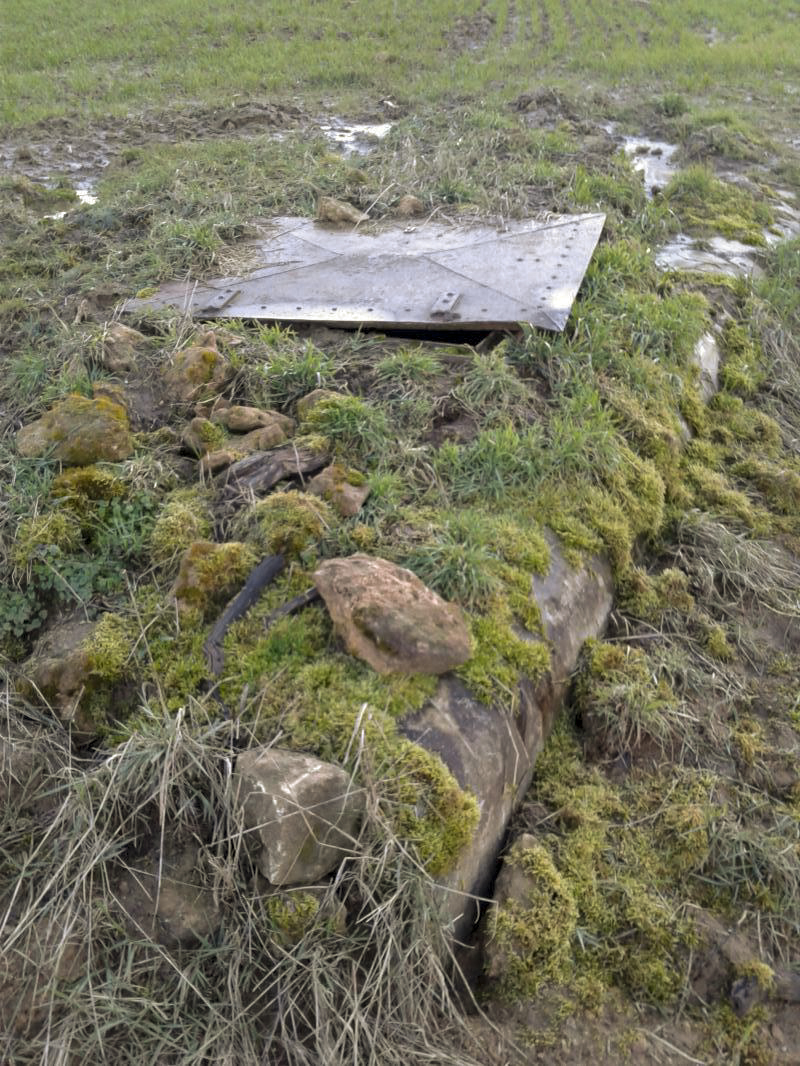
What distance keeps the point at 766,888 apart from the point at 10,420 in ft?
10.8

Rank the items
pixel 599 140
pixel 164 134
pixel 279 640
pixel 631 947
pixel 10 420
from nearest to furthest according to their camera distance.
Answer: pixel 631 947 < pixel 279 640 < pixel 10 420 < pixel 599 140 < pixel 164 134

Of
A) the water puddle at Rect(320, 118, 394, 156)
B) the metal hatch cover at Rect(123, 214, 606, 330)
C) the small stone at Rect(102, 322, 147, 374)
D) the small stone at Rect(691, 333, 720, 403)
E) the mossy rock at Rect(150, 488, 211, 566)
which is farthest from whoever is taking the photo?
the water puddle at Rect(320, 118, 394, 156)

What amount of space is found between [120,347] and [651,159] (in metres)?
5.63

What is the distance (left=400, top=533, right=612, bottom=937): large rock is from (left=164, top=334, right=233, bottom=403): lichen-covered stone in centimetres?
166

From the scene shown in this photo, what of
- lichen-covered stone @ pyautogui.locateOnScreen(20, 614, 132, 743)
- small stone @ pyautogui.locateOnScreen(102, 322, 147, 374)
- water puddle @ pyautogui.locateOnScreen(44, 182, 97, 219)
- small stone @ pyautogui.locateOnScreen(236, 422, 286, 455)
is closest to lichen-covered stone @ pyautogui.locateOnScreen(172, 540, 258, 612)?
lichen-covered stone @ pyautogui.locateOnScreen(20, 614, 132, 743)

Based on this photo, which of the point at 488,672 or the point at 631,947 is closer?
the point at 631,947

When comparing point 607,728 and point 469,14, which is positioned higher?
point 469,14

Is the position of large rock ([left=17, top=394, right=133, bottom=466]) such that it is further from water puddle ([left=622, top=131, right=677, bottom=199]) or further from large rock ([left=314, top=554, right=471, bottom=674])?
water puddle ([left=622, top=131, right=677, bottom=199])

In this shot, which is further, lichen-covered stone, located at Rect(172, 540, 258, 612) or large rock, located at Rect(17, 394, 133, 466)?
large rock, located at Rect(17, 394, 133, 466)

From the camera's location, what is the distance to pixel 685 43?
37.7 ft

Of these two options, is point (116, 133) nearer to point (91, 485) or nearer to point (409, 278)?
point (409, 278)

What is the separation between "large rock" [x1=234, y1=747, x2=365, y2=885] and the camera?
2.13m

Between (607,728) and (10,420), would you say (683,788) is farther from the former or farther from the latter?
(10,420)

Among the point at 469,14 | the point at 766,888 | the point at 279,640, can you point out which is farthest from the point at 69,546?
the point at 469,14
